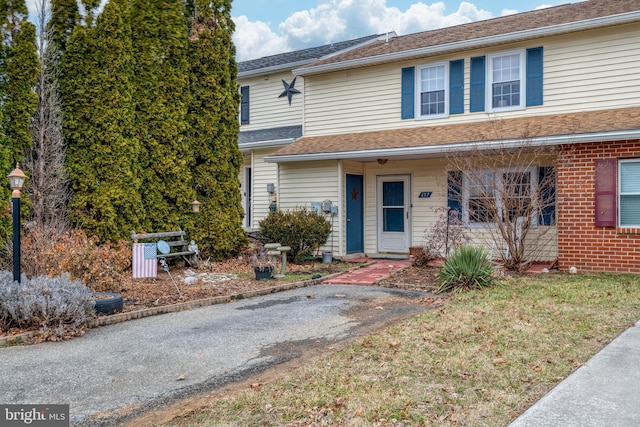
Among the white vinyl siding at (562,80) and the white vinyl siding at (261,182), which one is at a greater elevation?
the white vinyl siding at (562,80)

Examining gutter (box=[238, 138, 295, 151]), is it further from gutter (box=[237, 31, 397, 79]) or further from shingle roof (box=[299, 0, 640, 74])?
gutter (box=[237, 31, 397, 79])

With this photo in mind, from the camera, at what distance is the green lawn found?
3.74m

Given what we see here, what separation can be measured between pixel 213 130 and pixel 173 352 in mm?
8163

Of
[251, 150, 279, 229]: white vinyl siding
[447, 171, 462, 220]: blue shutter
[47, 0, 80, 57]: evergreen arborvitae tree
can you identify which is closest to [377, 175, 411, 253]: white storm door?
[447, 171, 462, 220]: blue shutter

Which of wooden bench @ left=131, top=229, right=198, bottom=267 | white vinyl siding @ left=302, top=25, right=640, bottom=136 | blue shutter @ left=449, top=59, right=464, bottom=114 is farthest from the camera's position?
blue shutter @ left=449, top=59, right=464, bottom=114

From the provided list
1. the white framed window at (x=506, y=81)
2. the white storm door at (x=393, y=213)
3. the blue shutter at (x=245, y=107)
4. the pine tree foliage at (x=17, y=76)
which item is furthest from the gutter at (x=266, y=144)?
the pine tree foliage at (x=17, y=76)

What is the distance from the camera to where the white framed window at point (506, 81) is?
1188 centimetres

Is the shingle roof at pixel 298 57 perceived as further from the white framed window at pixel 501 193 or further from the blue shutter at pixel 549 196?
the blue shutter at pixel 549 196

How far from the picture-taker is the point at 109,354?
552cm

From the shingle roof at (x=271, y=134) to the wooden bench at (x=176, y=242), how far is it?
520 cm

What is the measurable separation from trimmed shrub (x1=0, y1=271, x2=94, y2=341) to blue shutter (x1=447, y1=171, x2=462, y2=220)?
29.4 ft

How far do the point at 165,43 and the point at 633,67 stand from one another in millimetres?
10579

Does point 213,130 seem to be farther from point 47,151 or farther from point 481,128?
point 481,128

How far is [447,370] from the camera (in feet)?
15.3
